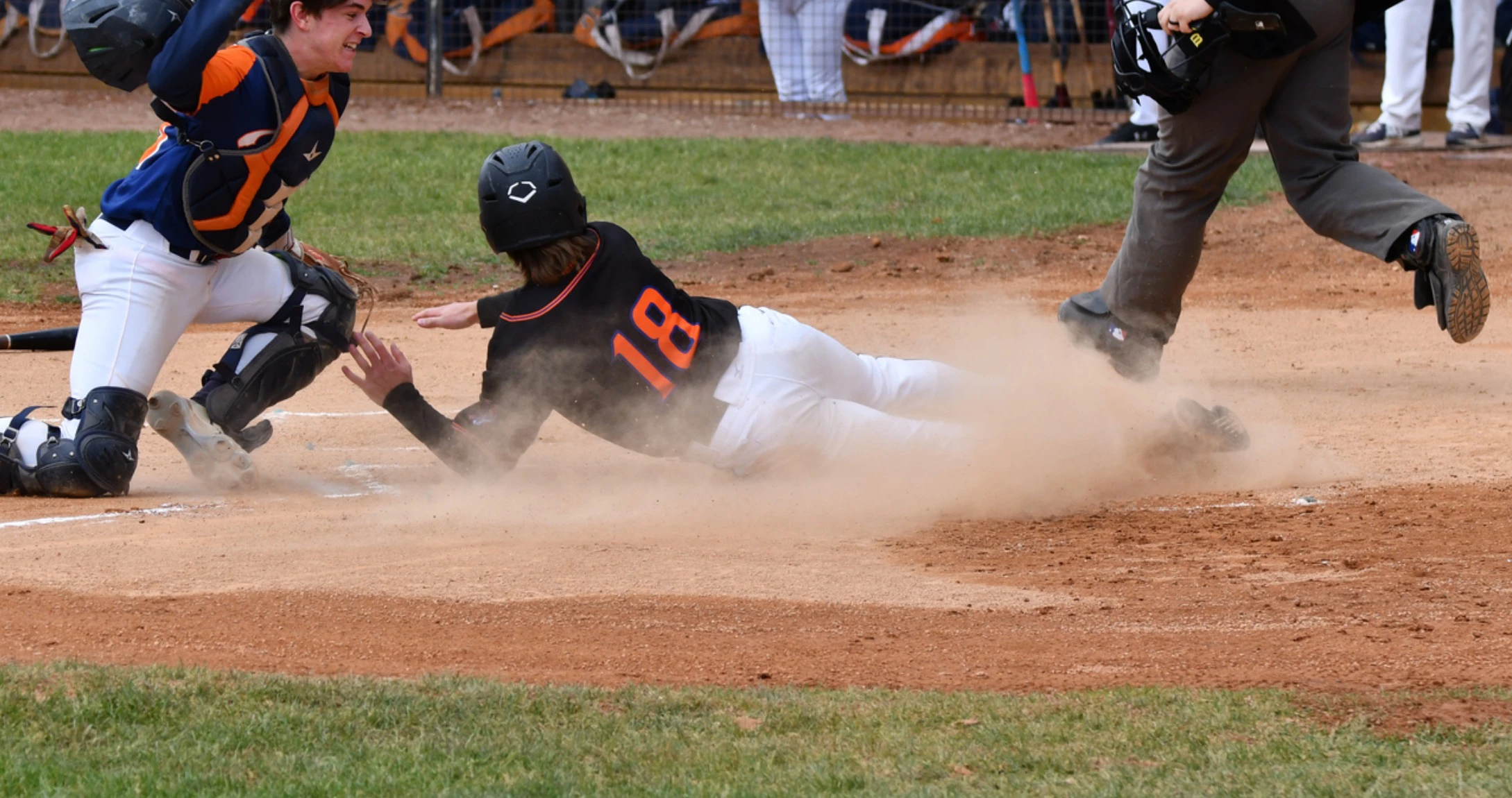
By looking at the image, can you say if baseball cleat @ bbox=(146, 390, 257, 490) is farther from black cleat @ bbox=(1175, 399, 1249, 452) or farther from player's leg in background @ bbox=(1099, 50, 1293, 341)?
black cleat @ bbox=(1175, 399, 1249, 452)

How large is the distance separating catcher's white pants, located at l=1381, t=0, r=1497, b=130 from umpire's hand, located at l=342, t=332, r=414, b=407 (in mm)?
8800

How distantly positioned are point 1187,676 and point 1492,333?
15.8 ft

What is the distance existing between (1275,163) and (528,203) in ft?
7.74

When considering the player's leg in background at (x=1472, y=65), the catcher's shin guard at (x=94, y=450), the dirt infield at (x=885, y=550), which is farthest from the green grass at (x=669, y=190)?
the catcher's shin guard at (x=94, y=450)

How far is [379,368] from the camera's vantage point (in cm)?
527

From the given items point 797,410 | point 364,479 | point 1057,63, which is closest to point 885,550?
point 797,410

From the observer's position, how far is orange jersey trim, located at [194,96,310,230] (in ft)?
17.0

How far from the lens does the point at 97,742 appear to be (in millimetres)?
3240

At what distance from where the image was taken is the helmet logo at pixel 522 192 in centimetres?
497

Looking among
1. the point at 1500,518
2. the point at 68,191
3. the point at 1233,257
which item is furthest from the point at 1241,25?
the point at 68,191

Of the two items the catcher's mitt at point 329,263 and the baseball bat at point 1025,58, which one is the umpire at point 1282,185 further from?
the baseball bat at point 1025,58

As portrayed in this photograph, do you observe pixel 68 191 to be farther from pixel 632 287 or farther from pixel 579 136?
pixel 632 287

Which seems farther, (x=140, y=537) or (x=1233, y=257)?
(x=1233, y=257)

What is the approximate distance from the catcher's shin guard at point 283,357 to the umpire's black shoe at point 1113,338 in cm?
246
